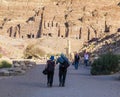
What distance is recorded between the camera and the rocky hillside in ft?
402

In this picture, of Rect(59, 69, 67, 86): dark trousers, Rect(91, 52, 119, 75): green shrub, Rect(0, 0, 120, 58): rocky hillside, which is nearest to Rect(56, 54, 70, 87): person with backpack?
Rect(59, 69, 67, 86): dark trousers

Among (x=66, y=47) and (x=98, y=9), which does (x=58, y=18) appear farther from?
(x=66, y=47)

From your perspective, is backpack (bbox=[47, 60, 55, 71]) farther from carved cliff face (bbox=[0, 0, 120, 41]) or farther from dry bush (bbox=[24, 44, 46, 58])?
carved cliff face (bbox=[0, 0, 120, 41])

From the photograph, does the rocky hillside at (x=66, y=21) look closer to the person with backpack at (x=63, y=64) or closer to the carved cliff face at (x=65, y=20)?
the carved cliff face at (x=65, y=20)

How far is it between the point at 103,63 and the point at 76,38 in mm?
88067

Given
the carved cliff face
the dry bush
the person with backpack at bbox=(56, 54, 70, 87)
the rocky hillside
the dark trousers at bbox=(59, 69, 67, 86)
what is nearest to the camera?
the person with backpack at bbox=(56, 54, 70, 87)

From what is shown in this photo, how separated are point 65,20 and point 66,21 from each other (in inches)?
35.1

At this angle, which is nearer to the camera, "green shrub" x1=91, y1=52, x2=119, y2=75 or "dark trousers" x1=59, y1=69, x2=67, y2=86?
"dark trousers" x1=59, y1=69, x2=67, y2=86

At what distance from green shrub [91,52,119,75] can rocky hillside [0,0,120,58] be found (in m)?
75.0

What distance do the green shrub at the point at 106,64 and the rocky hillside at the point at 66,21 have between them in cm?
7500

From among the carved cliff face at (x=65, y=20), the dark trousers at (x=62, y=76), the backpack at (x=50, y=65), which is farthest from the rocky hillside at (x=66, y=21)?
the backpack at (x=50, y=65)

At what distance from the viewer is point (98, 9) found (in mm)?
135750

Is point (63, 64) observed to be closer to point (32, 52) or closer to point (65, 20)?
point (32, 52)

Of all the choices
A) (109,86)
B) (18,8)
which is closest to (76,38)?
(18,8)
